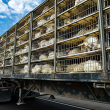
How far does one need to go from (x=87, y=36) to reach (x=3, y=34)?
8.96m

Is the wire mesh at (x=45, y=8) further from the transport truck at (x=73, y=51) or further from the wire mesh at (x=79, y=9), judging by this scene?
the wire mesh at (x=79, y=9)

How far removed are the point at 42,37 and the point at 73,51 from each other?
2.39m

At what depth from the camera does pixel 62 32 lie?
20.6 ft

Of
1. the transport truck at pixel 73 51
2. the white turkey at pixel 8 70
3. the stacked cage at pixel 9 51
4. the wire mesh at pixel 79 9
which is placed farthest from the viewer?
the stacked cage at pixel 9 51

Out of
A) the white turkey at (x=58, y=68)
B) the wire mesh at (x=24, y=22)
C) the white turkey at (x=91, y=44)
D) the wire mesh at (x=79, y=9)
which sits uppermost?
the wire mesh at (x=24, y=22)

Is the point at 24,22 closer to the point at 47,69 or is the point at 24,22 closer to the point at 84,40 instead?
the point at 47,69

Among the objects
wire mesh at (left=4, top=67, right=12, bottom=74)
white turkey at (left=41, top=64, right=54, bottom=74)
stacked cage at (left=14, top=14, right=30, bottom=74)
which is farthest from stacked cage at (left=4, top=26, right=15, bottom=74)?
white turkey at (left=41, top=64, right=54, bottom=74)

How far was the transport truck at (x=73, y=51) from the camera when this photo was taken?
399 centimetres

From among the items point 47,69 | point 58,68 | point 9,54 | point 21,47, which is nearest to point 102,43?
point 58,68

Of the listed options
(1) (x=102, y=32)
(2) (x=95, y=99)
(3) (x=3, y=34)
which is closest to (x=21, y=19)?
(3) (x=3, y=34)

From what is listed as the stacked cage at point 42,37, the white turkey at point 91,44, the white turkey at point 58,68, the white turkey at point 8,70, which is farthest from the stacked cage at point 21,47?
the white turkey at point 91,44

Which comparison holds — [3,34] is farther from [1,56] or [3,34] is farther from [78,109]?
[78,109]

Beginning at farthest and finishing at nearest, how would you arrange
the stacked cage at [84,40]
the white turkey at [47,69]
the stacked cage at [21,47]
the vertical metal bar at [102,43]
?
the stacked cage at [21,47] < the white turkey at [47,69] < the stacked cage at [84,40] < the vertical metal bar at [102,43]

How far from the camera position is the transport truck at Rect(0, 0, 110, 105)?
399 cm
